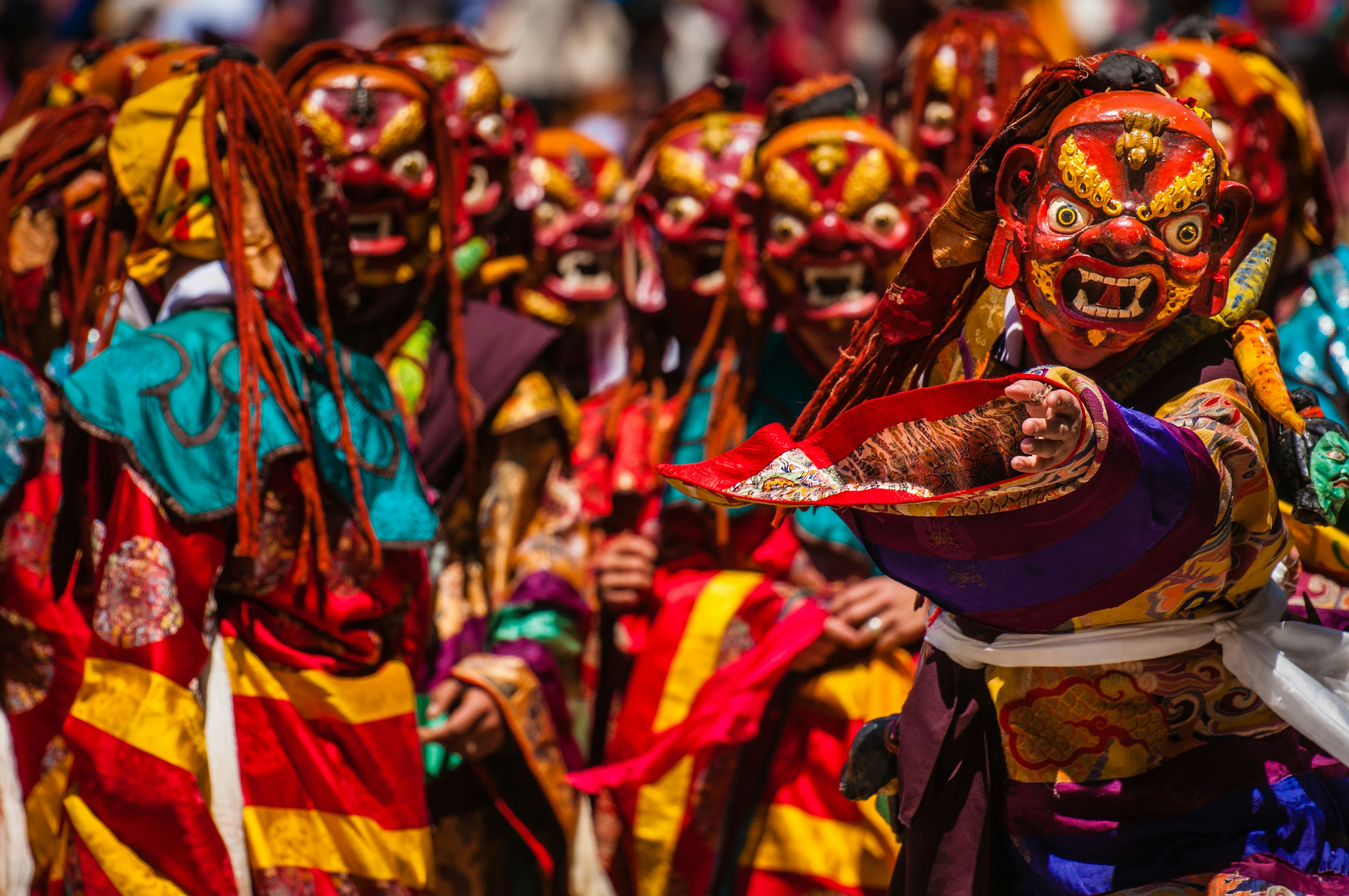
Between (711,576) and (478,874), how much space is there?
87 centimetres

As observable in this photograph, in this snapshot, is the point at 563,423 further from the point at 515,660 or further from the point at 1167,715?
the point at 1167,715

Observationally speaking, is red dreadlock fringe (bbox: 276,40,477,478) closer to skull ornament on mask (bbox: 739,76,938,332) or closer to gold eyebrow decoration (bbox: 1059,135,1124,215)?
skull ornament on mask (bbox: 739,76,938,332)

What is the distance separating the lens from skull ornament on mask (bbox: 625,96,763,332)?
4.04 m

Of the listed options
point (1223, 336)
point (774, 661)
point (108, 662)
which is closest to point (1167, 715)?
point (1223, 336)

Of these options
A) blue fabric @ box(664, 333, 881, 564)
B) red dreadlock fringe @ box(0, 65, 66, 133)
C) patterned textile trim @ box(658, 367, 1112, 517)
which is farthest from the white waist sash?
red dreadlock fringe @ box(0, 65, 66, 133)

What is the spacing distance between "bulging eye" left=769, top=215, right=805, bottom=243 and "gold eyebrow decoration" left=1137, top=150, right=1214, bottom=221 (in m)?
1.52

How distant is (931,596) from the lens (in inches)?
82.0

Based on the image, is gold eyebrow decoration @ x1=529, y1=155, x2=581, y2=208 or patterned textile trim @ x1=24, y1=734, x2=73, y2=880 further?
gold eyebrow decoration @ x1=529, y1=155, x2=581, y2=208

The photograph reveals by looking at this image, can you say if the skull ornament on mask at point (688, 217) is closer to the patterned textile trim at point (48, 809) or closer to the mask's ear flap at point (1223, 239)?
the patterned textile trim at point (48, 809)

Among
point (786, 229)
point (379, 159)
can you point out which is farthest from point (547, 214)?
point (786, 229)

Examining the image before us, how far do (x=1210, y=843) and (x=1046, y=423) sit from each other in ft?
2.46

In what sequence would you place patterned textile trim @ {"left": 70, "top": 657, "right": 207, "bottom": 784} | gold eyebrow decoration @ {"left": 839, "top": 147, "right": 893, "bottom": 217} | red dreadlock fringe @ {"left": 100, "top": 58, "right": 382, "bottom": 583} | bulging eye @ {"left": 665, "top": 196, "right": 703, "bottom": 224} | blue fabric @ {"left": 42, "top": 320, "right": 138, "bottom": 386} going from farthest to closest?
1. bulging eye @ {"left": 665, "top": 196, "right": 703, "bottom": 224}
2. blue fabric @ {"left": 42, "top": 320, "right": 138, "bottom": 386}
3. gold eyebrow decoration @ {"left": 839, "top": 147, "right": 893, "bottom": 217}
4. red dreadlock fringe @ {"left": 100, "top": 58, "right": 382, "bottom": 583}
5. patterned textile trim @ {"left": 70, "top": 657, "right": 207, "bottom": 784}

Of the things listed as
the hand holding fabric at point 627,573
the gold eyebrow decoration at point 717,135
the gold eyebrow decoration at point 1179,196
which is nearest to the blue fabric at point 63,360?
the hand holding fabric at point 627,573

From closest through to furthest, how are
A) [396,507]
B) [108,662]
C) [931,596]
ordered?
1. [931,596]
2. [108,662]
3. [396,507]
